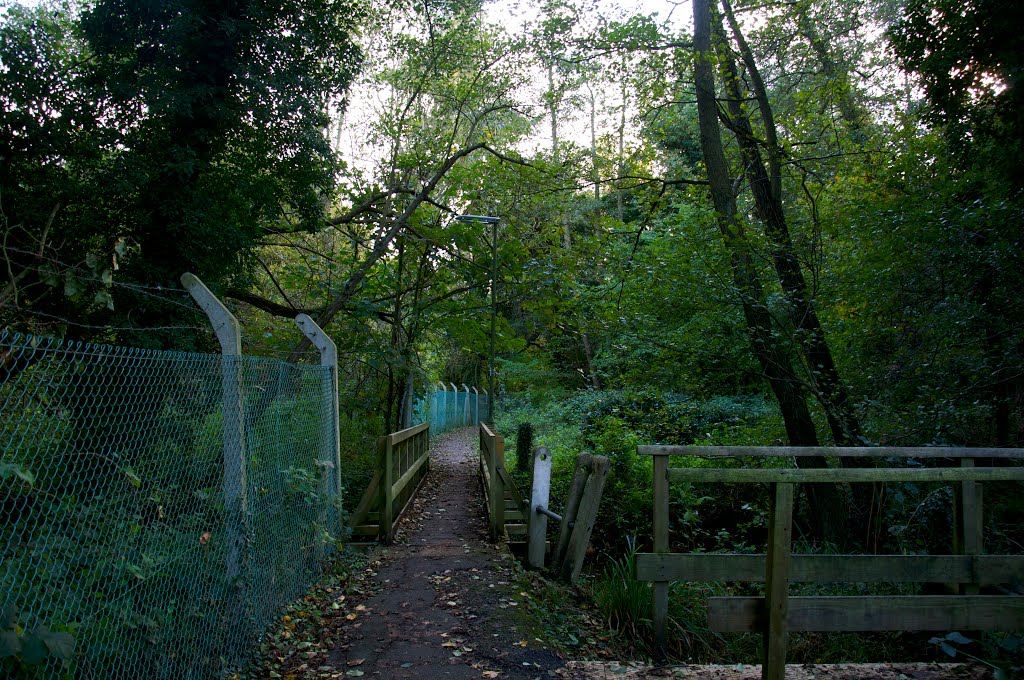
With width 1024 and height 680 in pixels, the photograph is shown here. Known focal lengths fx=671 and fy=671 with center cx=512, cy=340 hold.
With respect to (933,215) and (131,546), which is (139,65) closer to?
(131,546)

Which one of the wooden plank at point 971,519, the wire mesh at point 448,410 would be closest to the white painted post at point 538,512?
the wooden plank at point 971,519

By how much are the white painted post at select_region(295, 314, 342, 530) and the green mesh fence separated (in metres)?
1.81

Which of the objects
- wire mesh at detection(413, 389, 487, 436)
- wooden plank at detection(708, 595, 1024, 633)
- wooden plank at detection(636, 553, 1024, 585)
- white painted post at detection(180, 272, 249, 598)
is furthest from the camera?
wire mesh at detection(413, 389, 487, 436)

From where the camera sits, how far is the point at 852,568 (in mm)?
4371

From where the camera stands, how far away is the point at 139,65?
26.6 feet

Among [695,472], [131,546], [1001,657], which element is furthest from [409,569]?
[1001,657]

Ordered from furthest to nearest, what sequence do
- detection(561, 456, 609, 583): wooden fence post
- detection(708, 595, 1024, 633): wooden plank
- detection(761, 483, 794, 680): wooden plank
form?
detection(561, 456, 609, 583): wooden fence post
detection(708, 595, 1024, 633): wooden plank
detection(761, 483, 794, 680): wooden plank

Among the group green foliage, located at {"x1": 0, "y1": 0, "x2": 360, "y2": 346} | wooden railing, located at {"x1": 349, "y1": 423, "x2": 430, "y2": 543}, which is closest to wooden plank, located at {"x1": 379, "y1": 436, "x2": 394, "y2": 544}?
wooden railing, located at {"x1": 349, "y1": 423, "x2": 430, "y2": 543}

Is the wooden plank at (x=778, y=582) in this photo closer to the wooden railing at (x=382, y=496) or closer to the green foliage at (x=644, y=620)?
the green foliage at (x=644, y=620)

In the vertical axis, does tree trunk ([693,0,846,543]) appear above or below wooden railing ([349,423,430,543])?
above

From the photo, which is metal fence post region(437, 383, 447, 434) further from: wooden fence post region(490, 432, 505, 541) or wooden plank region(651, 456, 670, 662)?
wooden plank region(651, 456, 670, 662)

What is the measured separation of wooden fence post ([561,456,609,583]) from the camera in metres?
5.79

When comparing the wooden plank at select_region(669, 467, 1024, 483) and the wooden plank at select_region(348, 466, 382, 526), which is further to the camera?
the wooden plank at select_region(348, 466, 382, 526)

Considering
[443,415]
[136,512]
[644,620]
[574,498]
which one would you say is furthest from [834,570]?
[443,415]
